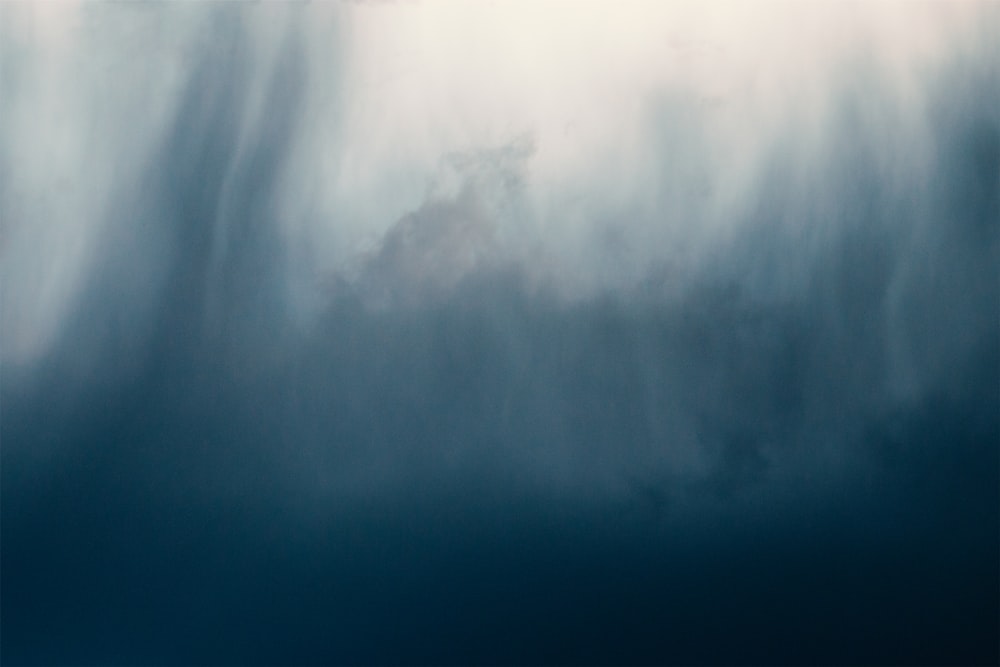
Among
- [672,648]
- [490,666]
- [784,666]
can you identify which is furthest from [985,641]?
[490,666]

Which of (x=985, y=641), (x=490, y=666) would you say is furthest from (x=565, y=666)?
(x=985, y=641)

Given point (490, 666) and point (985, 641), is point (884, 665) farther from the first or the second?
point (490, 666)

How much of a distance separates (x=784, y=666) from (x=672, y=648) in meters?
11.0

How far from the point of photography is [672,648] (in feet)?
370

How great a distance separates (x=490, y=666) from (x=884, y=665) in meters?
38.5

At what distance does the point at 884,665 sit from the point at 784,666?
9.32 metres

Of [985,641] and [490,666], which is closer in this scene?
[985,641]

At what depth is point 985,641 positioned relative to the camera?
104062 mm

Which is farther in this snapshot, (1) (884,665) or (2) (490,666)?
(2) (490,666)

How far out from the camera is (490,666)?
114m

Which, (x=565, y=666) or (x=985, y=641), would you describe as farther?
(x=565, y=666)

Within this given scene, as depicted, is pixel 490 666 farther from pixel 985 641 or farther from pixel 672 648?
pixel 985 641

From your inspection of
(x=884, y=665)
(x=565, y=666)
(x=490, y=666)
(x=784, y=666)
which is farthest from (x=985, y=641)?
(x=490, y=666)

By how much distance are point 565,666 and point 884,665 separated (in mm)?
31094
